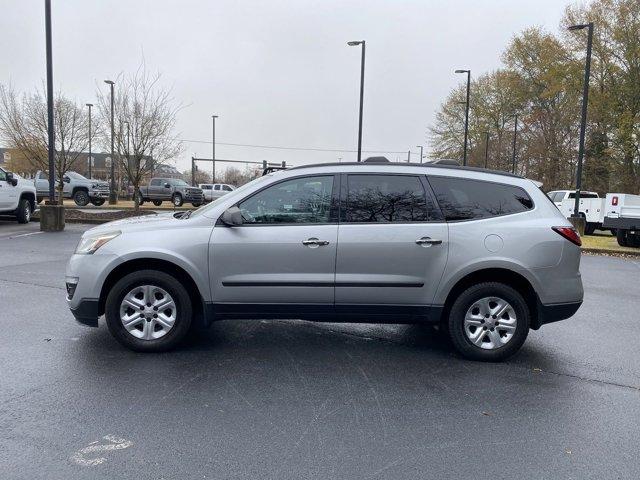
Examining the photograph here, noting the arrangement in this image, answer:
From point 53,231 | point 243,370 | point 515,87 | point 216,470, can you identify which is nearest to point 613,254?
point 243,370

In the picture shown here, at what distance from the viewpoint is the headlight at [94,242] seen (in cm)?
461

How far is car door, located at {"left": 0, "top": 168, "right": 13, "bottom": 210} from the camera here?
15.0 metres

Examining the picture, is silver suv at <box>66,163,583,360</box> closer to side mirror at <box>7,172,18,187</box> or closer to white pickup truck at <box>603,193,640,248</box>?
white pickup truck at <box>603,193,640,248</box>

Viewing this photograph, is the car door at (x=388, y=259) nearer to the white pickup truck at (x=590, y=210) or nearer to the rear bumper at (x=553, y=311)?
the rear bumper at (x=553, y=311)

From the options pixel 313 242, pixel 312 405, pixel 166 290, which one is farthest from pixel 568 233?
pixel 166 290

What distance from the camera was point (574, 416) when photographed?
3.64 meters

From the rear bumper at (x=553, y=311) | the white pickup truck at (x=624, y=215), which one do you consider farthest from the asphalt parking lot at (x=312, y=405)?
the white pickup truck at (x=624, y=215)

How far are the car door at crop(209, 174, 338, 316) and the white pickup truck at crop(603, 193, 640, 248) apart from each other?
13.2 meters

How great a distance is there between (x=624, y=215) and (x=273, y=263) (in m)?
13.7

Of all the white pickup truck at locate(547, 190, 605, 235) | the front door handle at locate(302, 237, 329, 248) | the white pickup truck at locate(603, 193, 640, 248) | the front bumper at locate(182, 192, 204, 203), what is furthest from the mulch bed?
the white pickup truck at locate(547, 190, 605, 235)

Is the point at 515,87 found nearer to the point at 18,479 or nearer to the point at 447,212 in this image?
the point at 447,212

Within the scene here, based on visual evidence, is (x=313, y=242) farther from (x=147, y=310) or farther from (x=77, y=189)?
(x=77, y=189)

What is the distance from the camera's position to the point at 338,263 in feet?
14.9

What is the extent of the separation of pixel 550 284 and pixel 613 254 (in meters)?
11.0
